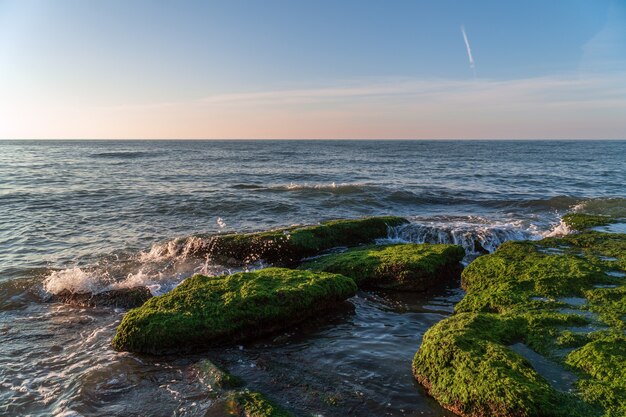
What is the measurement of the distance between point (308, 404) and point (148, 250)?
34.4 ft

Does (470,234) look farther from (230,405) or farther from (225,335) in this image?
(230,405)

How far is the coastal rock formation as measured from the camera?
5516 millimetres

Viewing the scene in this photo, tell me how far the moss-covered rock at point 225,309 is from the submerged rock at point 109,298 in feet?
4.86

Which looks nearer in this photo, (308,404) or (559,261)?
(308,404)

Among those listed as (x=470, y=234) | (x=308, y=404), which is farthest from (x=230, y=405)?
(x=470, y=234)

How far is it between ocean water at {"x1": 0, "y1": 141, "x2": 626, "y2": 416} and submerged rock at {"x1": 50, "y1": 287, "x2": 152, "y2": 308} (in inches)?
11.5

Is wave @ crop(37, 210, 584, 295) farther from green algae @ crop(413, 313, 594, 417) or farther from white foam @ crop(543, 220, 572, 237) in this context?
green algae @ crop(413, 313, 594, 417)

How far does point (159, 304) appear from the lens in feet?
27.4

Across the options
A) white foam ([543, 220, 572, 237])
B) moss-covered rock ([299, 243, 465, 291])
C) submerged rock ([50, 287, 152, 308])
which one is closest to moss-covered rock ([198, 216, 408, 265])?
moss-covered rock ([299, 243, 465, 291])

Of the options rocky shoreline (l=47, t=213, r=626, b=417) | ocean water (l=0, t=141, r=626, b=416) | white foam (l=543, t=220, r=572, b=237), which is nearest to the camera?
rocky shoreline (l=47, t=213, r=626, b=417)

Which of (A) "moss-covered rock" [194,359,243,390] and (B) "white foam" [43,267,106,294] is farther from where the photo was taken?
(B) "white foam" [43,267,106,294]

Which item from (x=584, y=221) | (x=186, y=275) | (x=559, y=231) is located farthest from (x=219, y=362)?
(x=584, y=221)

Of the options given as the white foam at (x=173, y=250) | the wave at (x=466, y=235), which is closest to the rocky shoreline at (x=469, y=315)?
the white foam at (x=173, y=250)

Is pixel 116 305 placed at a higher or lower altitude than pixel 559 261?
lower
